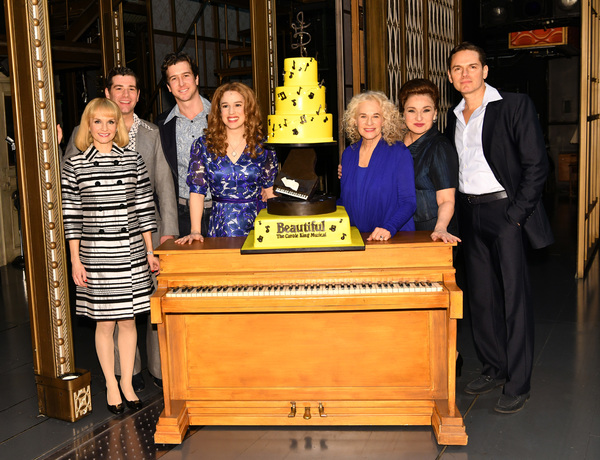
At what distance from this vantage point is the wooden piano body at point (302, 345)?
2.92 metres

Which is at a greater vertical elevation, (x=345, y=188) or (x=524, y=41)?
(x=524, y=41)

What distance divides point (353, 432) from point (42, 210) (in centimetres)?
178

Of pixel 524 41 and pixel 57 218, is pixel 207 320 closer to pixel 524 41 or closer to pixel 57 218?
pixel 57 218

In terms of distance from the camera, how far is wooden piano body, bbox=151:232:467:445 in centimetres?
292

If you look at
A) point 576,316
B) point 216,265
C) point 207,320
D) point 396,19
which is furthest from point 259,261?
point 396,19

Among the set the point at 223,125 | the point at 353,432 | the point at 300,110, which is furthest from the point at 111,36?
the point at 353,432

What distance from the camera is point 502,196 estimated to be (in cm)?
319

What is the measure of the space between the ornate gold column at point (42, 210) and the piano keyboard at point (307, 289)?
68cm

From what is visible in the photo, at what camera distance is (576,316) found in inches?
193

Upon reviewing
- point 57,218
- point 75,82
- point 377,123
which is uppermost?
point 75,82

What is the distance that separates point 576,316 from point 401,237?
8.08ft

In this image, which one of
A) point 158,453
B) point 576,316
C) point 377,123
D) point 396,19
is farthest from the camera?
point 396,19

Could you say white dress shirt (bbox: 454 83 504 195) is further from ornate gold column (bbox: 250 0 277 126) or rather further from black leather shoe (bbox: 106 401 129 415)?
black leather shoe (bbox: 106 401 129 415)

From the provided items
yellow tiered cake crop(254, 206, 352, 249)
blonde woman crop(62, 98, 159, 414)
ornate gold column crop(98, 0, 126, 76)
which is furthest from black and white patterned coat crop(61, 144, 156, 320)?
ornate gold column crop(98, 0, 126, 76)
